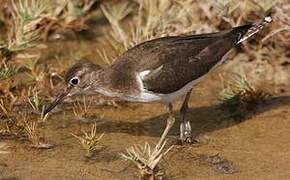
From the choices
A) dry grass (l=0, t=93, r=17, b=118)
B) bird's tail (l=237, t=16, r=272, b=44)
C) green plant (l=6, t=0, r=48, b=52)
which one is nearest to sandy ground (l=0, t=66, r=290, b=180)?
dry grass (l=0, t=93, r=17, b=118)

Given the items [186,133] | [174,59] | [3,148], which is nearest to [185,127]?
[186,133]

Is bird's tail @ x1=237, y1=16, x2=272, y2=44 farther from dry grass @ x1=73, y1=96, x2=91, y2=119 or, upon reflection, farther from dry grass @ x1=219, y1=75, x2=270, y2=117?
dry grass @ x1=73, y1=96, x2=91, y2=119

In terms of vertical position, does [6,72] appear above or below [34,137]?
above

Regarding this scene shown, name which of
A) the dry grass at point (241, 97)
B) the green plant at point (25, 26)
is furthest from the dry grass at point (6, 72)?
the dry grass at point (241, 97)

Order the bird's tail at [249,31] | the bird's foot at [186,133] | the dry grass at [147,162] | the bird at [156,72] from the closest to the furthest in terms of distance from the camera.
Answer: the dry grass at [147,162], the bird at [156,72], the bird's foot at [186,133], the bird's tail at [249,31]

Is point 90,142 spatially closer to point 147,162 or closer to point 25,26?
point 147,162

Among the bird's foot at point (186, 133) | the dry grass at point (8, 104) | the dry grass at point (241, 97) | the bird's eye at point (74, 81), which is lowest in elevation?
the bird's foot at point (186, 133)

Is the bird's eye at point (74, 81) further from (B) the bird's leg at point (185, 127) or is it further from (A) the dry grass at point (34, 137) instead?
(B) the bird's leg at point (185, 127)
